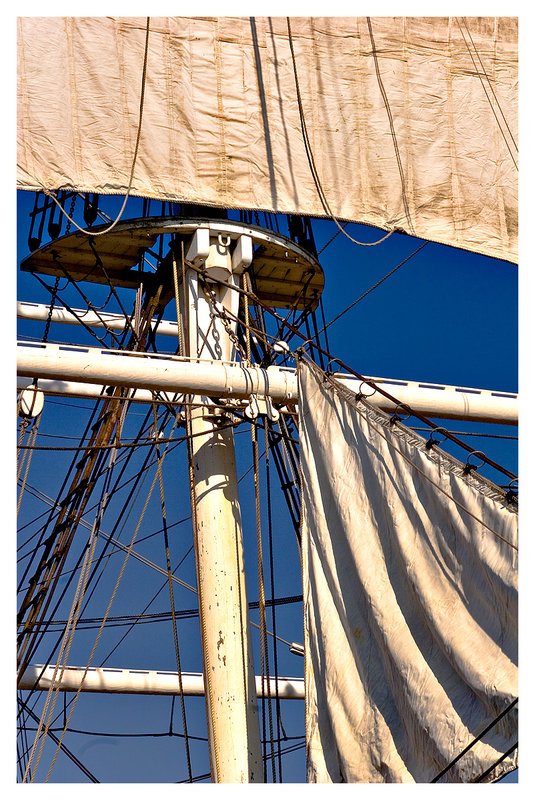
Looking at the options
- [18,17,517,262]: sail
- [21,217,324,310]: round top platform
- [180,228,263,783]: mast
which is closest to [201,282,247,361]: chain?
[180,228,263,783]: mast

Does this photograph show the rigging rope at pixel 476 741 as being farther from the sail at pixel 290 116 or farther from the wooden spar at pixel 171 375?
the sail at pixel 290 116

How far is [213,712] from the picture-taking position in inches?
447

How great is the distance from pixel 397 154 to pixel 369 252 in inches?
483

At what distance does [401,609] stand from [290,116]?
6651mm

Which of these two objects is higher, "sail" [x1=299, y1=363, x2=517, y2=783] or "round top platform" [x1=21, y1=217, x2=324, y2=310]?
"round top platform" [x1=21, y1=217, x2=324, y2=310]

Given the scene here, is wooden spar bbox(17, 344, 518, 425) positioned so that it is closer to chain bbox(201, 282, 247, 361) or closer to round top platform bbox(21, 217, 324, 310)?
chain bbox(201, 282, 247, 361)

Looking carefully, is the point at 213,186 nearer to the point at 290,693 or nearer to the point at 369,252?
the point at 290,693

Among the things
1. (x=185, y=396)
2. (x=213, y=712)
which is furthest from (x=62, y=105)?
(x=213, y=712)

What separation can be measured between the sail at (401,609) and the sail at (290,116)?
4.38 metres

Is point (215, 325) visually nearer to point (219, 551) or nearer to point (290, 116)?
point (219, 551)

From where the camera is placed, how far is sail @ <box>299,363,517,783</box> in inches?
310

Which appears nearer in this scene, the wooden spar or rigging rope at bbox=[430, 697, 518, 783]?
rigging rope at bbox=[430, 697, 518, 783]

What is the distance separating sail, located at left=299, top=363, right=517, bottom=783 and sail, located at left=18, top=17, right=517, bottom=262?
14.4 ft

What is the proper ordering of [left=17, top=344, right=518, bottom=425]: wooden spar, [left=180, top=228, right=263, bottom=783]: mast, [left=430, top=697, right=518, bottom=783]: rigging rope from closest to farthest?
[left=430, top=697, right=518, bottom=783]: rigging rope → [left=180, top=228, right=263, bottom=783]: mast → [left=17, top=344, right=518, bottom=425]: wooden spar
